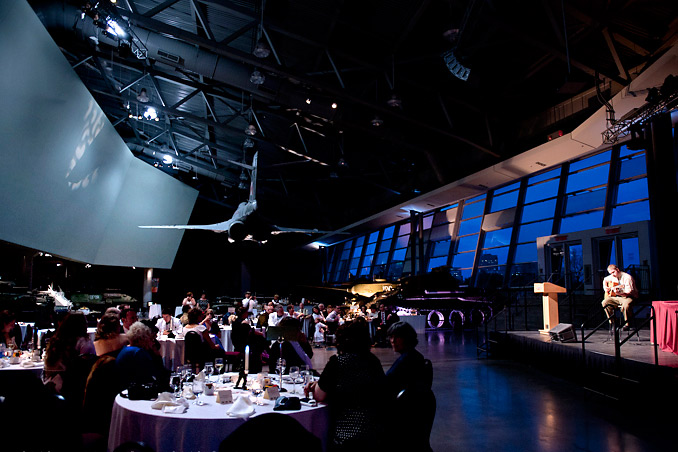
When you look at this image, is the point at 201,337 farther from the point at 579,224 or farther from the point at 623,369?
the point at 579,224

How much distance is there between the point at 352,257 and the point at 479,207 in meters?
10.8

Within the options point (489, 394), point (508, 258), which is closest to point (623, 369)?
point (489, 394)

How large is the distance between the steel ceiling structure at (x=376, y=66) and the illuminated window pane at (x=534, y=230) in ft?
8.91

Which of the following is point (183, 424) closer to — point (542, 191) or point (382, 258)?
point (542, 191)

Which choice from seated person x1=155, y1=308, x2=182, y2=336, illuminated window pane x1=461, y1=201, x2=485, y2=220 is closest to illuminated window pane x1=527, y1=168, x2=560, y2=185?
illuminated window pane x1=461, y1=201, x2=485, y2=220

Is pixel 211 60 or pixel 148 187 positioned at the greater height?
pixel 211 60

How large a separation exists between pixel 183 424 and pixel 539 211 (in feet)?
49.4

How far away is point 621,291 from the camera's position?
870 cm

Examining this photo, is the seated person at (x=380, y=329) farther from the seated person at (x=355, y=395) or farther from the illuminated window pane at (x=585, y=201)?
the seated person at (x=355, y=395)

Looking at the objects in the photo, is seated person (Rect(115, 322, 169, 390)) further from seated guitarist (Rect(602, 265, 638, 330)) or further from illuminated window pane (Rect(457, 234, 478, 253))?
illuminated window pane (Rect(457, 234, 478, 253))

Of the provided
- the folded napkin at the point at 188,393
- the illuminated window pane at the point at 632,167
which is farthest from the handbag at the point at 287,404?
the illuminated window pane at the point at 632,167

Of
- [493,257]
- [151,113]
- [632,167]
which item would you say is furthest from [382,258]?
[151,113]

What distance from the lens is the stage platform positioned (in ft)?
19.0

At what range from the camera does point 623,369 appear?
6.25 m
